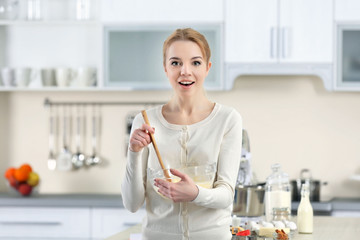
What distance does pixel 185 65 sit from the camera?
1619 millimetres

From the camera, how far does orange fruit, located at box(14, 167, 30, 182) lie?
3969 mm

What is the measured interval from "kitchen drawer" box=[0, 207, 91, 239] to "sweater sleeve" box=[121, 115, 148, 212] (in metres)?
2.16

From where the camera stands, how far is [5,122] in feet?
14.2

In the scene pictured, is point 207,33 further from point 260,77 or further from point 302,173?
point 302,173

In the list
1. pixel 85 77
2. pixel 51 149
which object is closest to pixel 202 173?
pixel 85 77

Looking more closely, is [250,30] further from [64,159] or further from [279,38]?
[64,159]

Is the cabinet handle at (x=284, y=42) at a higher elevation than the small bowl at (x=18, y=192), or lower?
higher

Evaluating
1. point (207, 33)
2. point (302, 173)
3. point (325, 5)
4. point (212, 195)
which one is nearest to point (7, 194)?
point (207, 33)

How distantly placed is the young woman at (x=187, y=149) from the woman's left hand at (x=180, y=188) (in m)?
0.06

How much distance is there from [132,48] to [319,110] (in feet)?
4.28

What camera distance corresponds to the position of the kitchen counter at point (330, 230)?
2178 millimetres

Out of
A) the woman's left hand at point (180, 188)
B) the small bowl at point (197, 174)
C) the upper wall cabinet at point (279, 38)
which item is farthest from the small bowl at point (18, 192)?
the woman's left hand at point (180, 188)

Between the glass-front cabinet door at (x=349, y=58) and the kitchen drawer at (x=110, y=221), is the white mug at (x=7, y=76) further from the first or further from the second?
the glass-front cabinet door at (x=349, y=58)

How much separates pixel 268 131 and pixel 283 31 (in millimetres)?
719
